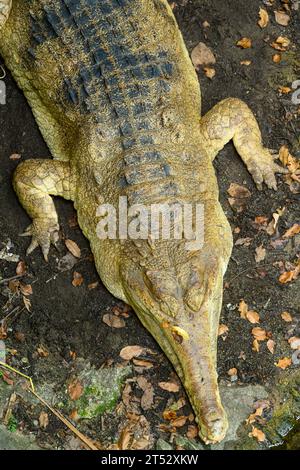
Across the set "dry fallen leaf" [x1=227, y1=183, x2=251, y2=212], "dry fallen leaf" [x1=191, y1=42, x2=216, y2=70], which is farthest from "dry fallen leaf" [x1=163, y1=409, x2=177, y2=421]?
"dry fallen leaf" [x1=191, y1=42, x2=216, y2=70]

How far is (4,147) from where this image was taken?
253 inches

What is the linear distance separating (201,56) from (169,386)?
283 cm

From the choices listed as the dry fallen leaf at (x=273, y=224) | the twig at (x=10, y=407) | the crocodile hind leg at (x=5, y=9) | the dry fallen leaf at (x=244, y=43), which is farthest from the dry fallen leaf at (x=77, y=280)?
the dry fallen leaf at (x=244, y=43)

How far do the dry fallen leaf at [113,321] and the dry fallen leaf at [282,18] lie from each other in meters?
2.98

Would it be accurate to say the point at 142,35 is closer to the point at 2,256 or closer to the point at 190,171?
the point at 190,171

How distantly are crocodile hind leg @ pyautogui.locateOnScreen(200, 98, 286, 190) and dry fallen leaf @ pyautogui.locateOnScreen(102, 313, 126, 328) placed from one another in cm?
143

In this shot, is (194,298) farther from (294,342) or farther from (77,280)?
(77,280)

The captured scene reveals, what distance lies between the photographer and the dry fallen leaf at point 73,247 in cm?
604

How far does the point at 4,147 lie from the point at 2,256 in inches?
37.1

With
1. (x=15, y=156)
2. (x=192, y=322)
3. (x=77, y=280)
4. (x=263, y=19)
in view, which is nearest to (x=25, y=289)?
(x=77, y=280)

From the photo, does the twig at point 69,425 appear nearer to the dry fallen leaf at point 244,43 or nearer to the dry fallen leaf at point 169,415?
the dry fallen leaf at point 169,415

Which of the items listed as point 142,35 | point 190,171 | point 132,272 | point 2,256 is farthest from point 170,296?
point 142,35

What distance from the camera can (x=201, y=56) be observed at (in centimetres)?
671
